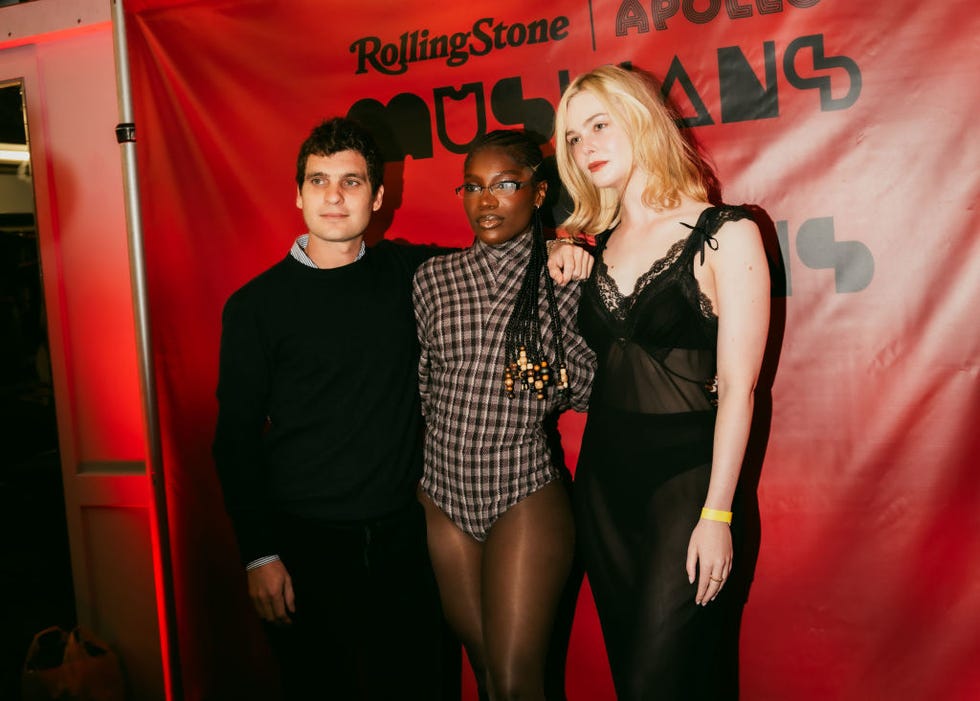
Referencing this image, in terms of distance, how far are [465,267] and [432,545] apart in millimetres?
784

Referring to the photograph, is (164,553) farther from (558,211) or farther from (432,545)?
(558,211)

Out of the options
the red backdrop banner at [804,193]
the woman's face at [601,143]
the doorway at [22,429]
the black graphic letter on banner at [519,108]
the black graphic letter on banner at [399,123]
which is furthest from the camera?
the doorway at [22,429]

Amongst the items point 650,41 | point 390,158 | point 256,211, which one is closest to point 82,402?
point 256,211

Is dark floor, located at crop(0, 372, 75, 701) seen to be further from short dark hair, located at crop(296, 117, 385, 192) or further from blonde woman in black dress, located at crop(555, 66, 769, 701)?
blonde woman in black dress, located at crop(555, 66, 769, 701)

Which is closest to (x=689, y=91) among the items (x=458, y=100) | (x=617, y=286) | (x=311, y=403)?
(x=458, y=100)

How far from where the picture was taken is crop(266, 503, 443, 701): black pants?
6.58 ft

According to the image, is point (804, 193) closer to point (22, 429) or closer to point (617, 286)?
point (617, 286)

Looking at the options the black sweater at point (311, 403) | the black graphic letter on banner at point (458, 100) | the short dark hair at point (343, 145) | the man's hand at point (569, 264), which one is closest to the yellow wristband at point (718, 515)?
the man's hand at point (569, 264)

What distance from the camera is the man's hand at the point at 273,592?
2006 mm

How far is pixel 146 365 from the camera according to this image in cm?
274

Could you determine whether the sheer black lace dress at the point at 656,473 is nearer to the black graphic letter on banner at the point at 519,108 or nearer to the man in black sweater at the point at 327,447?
the man in black sweater at the point at 327,447

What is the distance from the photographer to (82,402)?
3.06 meters

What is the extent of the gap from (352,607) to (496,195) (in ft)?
4.02

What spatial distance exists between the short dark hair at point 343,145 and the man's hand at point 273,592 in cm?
111
